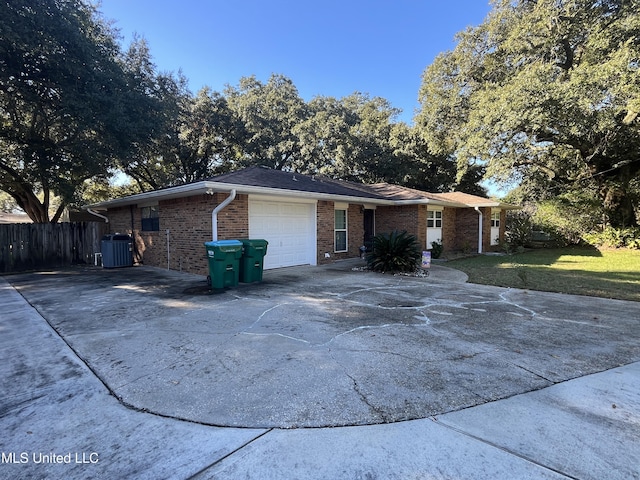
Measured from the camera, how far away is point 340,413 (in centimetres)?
260

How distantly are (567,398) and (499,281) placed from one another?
6.37 m

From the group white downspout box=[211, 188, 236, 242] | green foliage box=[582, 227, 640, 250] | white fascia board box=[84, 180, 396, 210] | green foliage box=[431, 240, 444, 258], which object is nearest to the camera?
white fascia board box=[84, 180, 396, 210]

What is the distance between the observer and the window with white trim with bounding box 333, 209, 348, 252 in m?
12.6

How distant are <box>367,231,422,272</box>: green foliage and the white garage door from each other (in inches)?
95.2

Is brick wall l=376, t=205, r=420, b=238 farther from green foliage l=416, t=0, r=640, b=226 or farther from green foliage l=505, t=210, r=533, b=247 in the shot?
green foliage l=505, t=210, r=533, b=247

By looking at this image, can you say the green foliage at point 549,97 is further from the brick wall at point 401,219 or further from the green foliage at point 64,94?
the green foliage at point 64,94

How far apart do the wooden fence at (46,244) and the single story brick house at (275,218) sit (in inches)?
52.3

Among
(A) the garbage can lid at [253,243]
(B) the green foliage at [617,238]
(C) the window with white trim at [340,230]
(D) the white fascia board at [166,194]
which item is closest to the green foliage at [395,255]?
(C) the window with white trim at [340,230]

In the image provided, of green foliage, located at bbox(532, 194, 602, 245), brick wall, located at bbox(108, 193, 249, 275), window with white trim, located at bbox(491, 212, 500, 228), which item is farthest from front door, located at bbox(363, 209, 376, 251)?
green foliage, located at bbox(532, 194, 602, 245)

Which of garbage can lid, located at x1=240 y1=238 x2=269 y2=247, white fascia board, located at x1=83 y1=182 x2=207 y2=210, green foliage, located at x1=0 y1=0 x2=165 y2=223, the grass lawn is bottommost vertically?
the grass lawn

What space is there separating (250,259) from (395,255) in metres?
4.60

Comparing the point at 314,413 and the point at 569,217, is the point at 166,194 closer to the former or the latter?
the point at 314,413

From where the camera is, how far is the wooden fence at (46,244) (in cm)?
1120

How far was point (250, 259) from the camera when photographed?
8.29 m
